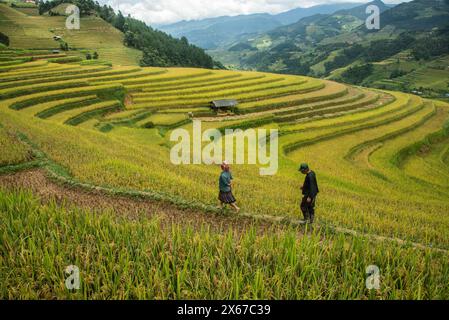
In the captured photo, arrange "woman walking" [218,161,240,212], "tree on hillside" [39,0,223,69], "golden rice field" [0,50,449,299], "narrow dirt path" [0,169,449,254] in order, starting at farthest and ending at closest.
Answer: "tree on hillside" [39,0,223,69] → "woman walking" [218,161,240,212] → "narrow dirt path" [0,169,449,254] → "golden rice field" [0,50,449,299]

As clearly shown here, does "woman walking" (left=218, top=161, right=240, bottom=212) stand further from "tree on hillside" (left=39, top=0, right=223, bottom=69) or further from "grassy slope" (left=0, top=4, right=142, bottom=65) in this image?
"tree on hillside" (left=39, top=0, right=223, bottom=69)

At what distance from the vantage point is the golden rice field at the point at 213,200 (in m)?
4.39

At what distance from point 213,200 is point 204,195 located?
470 millimetres

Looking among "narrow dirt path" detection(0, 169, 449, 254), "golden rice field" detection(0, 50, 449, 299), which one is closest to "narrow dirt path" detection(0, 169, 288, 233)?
"narrow dirt path" detection(0, 169, 449, 254)

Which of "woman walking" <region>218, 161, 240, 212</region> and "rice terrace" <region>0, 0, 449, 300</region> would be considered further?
"woman walking" <region>218, 161, 240, 212</region>

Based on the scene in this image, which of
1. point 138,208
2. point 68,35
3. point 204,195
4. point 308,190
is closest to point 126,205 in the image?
point 138,208

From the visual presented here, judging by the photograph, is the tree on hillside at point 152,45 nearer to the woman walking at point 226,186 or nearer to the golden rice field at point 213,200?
the golden rice field at point 213,200

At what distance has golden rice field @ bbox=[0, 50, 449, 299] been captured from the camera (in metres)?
4.39

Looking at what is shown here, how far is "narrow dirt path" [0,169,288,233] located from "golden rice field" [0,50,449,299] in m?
0.30

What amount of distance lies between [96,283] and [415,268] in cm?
443

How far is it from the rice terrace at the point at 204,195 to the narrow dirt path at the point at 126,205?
0.06 m

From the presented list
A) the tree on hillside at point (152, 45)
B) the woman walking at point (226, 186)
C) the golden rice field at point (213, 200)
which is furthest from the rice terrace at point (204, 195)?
the tree on hillside at point (152, 45)
